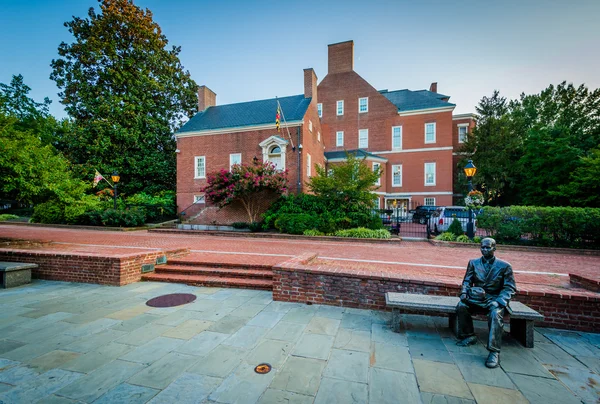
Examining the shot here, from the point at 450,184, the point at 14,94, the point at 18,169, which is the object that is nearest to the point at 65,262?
the point at 18,169

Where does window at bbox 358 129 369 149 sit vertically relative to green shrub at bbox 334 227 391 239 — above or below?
above

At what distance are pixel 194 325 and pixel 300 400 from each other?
2387mm

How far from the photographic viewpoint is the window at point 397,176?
28.7m

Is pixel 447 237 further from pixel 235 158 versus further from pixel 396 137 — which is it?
pixel 396 137

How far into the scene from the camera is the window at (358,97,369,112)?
30142mm

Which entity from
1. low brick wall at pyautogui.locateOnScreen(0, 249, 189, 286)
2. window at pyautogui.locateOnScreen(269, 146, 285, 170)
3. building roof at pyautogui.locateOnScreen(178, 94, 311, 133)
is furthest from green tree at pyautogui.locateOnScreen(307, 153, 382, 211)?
low brick wall at pyautogui.locateOnScreen(0, 249, 189, 286)

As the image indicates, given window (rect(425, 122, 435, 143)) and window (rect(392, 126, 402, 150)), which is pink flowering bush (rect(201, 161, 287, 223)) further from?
window (rect(425, 122, 435, 143))

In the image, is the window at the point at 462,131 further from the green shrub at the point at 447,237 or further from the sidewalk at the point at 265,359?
the sidewalk at the point at 265,359

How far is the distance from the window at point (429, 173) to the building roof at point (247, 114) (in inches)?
595

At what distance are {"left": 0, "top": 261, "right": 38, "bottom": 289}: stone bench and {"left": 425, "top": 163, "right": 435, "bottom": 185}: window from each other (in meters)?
29.7

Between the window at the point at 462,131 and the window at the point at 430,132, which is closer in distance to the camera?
the window at the point at 430,132

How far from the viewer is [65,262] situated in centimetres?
670

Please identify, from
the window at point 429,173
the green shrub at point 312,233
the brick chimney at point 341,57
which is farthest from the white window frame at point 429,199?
the green shrub at point 312,233

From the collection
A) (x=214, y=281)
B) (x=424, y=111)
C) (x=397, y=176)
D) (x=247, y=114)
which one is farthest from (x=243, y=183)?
(x=424, y=111)
